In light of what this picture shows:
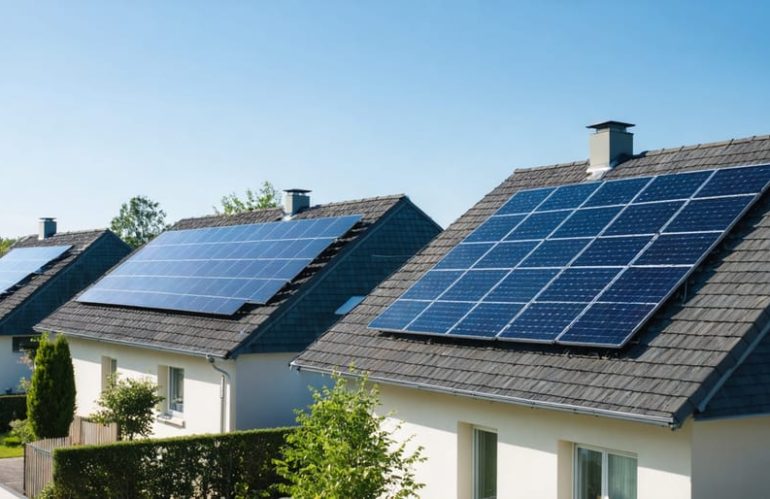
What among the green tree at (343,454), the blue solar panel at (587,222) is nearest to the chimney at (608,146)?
the blue solar panel at (587,222)

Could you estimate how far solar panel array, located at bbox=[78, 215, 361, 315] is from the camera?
22797 millimetres

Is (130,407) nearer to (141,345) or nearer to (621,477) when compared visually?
(141,345)

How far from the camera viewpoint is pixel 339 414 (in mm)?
12312

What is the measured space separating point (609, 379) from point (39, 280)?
29553mm

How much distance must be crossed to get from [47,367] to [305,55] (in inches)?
431

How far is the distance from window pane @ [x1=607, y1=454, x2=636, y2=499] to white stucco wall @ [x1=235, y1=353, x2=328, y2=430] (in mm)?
9794

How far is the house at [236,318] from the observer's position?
68.3 feet

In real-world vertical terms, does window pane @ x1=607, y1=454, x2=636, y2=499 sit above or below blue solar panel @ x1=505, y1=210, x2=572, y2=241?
below

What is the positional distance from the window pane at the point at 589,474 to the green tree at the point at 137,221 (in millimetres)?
73415

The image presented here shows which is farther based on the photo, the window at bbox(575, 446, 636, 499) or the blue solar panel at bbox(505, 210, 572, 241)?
the blue solar panel at bbox(505, 210, 572, 241)

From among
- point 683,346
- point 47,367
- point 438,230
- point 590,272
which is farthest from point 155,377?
point 683,346

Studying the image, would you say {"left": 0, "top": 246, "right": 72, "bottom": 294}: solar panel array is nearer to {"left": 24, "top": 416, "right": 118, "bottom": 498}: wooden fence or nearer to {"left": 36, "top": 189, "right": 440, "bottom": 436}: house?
{"left": 36, "top": 189, "right": 440, "bottom": 436}: house

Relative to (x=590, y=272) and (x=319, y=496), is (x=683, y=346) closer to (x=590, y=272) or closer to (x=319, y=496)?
(x=590, y=272)

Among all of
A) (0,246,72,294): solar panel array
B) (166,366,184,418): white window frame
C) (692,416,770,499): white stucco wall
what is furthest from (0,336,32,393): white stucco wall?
(692,416,770,499): white stucco wall
